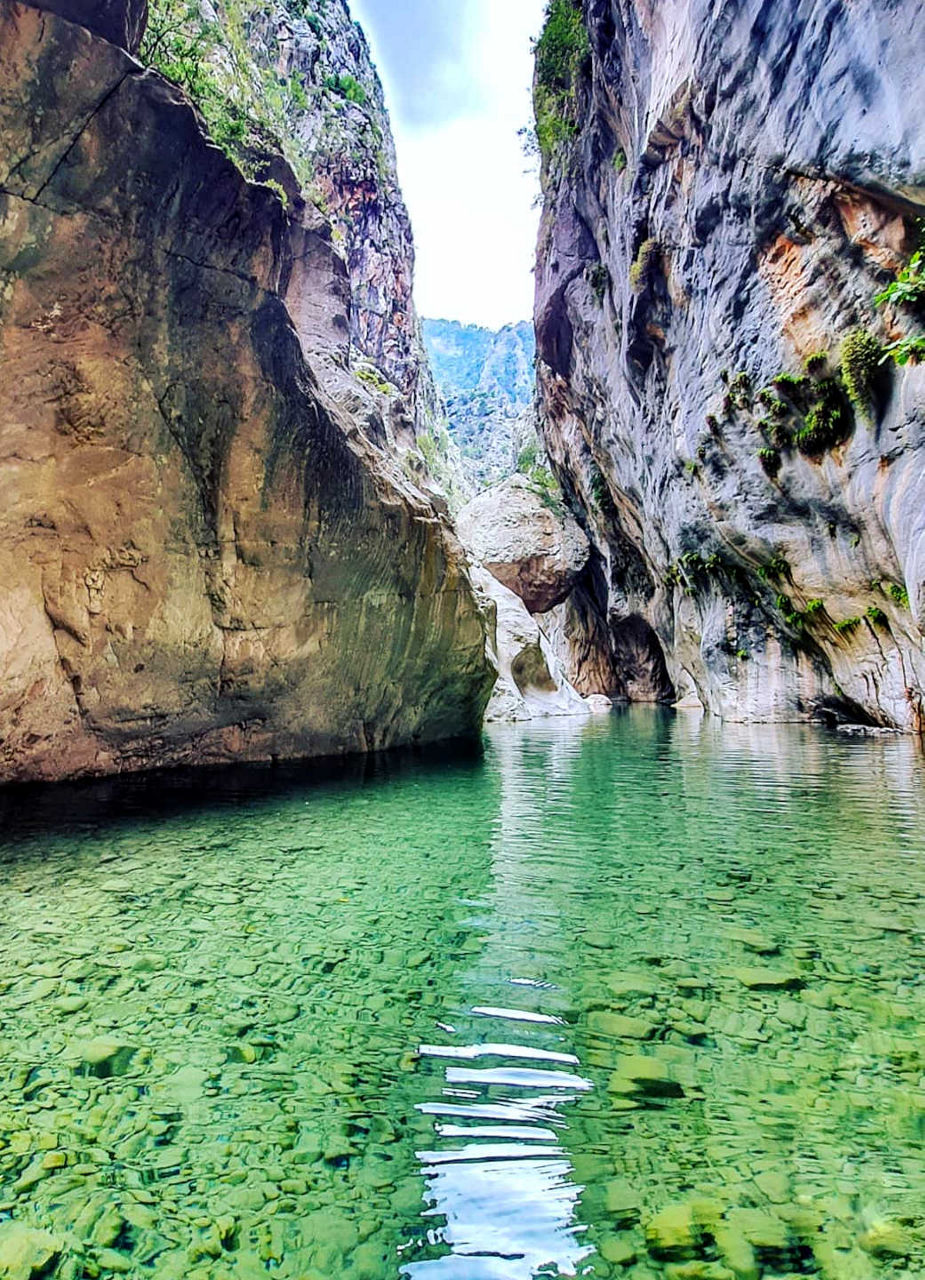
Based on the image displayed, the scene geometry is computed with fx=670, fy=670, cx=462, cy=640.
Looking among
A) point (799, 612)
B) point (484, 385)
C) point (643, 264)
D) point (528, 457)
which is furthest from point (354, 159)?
point (484, 385)

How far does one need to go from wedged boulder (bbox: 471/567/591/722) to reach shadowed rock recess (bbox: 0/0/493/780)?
565 inches

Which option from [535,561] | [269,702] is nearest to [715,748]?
[269,702]

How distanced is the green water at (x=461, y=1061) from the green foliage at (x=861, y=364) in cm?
895

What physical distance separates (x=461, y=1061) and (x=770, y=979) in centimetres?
135

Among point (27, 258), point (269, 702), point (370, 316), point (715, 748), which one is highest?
point (370, 316)

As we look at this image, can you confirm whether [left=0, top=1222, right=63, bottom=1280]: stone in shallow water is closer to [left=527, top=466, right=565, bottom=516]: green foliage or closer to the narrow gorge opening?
the narrow gorge opening

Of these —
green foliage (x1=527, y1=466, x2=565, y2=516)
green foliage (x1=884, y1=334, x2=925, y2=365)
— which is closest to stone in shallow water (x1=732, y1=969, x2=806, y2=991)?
green foliage (x1=884, y1=334, x2=925, y2=365)

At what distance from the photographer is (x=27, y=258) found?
18.4 feet

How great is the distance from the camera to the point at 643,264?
17141mm

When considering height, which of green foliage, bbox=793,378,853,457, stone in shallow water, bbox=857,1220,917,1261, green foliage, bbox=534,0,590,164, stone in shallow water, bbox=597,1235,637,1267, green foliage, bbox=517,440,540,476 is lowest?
stone in shallow water, bbox=597,1235,637,1267

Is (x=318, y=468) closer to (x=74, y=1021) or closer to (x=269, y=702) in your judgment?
(x=269, y=702)

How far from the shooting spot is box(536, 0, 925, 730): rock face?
9883 millimetres

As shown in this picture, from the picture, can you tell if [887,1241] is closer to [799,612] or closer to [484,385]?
[799,612]

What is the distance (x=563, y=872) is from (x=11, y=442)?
6056mm
